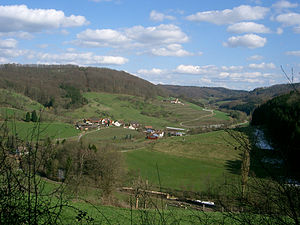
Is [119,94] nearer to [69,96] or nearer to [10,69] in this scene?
[69,96]

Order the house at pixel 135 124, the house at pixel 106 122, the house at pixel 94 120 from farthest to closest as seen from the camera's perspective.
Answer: the house at pixel 106 122 < the house at pixel 135 124 < the house at pixel 94 120

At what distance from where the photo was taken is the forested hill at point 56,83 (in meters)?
78.8

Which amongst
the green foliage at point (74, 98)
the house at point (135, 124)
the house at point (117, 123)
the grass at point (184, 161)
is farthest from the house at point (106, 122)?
the grass at point (184, 161)

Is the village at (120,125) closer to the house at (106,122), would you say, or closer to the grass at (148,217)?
the house at (106,122)

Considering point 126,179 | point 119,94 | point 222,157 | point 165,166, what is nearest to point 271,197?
point 126,179

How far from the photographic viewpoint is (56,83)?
9619 cm

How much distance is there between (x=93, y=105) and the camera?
3329 inches

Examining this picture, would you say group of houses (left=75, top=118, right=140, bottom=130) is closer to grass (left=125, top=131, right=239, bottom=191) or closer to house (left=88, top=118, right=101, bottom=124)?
house (left=88, top=118, right=101, bottom=124)

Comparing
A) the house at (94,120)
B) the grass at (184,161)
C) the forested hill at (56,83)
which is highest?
the forested hill at (56,83)

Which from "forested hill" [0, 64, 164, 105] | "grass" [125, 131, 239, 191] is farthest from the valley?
"forested hill" [0, 64, 164, 105]

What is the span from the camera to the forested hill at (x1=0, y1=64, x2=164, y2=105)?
259 feet

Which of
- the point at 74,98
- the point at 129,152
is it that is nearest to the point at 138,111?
the point at 74,98

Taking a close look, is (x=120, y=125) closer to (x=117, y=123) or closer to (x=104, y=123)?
(x=117, y=123)

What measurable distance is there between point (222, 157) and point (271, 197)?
113 ft
